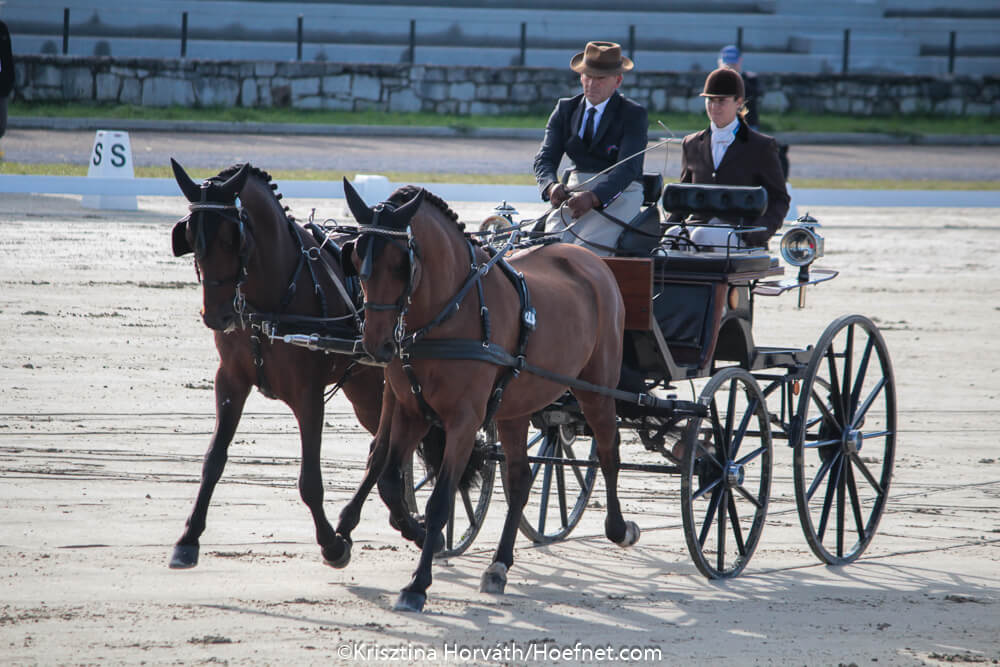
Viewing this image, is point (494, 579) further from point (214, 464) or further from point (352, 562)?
point (214, 464)

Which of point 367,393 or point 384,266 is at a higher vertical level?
point 384,266

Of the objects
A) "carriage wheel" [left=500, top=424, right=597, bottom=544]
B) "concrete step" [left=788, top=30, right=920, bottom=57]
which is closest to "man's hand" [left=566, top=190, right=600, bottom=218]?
"carriage wheel" [left=500, top=424, right=597, bottom=544]

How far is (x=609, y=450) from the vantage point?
593 cm

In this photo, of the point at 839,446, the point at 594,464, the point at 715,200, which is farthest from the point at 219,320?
the point at 839,446

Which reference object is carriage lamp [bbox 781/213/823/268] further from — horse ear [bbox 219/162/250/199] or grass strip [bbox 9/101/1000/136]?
grass strip [bbox 9/101/1000/136]

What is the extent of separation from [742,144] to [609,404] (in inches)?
63.5

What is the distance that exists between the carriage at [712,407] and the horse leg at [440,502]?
2.26 feet

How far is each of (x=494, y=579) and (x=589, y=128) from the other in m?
2.30

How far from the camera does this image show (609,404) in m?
5.88

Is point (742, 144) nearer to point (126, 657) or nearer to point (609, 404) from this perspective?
point (609, 404)

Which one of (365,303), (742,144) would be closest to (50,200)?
(742,144)

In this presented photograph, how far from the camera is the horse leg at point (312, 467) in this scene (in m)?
5.45

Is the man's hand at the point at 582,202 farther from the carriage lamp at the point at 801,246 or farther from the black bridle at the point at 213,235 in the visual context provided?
the black bridle at the point at 213,235

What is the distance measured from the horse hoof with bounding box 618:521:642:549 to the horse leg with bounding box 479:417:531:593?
0.54 metres
